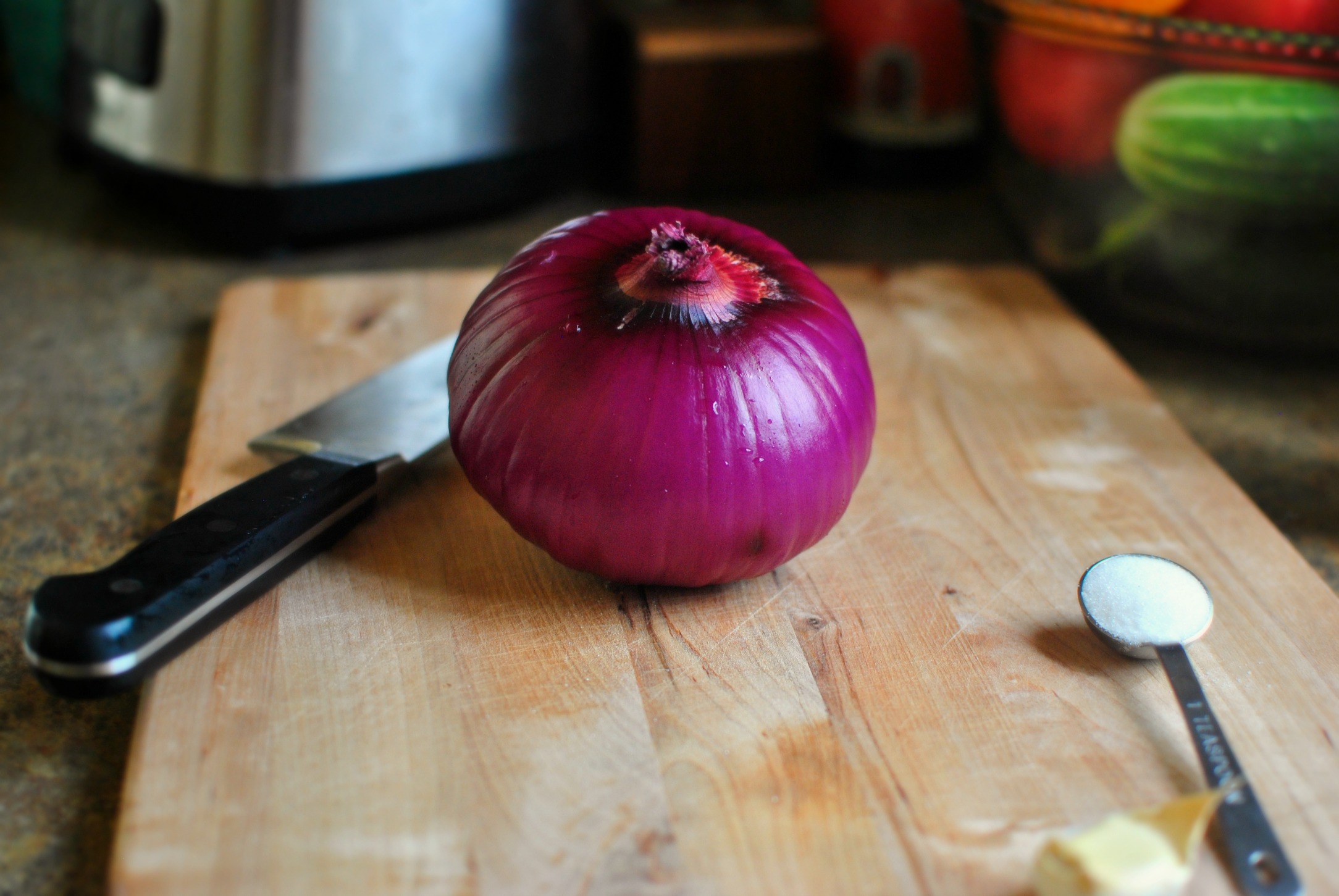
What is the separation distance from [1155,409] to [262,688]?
2.19ft

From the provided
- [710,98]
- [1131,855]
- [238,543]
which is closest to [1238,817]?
[1131,855]

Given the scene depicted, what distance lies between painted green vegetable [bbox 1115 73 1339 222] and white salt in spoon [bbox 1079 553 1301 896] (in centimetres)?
38

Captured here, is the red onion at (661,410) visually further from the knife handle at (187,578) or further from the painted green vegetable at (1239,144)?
the painted green vegetable at (1239,144)

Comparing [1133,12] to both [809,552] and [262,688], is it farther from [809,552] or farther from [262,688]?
[262,688]

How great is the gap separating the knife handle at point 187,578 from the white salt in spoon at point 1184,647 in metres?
0.44

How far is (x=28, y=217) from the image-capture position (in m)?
1.28

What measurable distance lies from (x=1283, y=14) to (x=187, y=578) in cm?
84

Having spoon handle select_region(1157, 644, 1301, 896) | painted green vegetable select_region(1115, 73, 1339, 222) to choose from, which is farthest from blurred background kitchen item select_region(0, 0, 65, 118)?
spoon handle select_region(1157, 644, 1301, 896)

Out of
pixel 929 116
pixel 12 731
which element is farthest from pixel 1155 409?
pixel 12 731

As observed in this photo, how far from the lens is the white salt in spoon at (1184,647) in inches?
19.5

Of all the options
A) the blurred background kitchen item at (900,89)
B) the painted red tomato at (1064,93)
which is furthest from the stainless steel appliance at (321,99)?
the painted red tomato at (1064,93)

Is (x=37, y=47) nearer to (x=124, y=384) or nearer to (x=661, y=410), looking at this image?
(x=124, y=384)

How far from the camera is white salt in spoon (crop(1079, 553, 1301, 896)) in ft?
1.62

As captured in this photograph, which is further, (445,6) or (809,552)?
(445,6)
